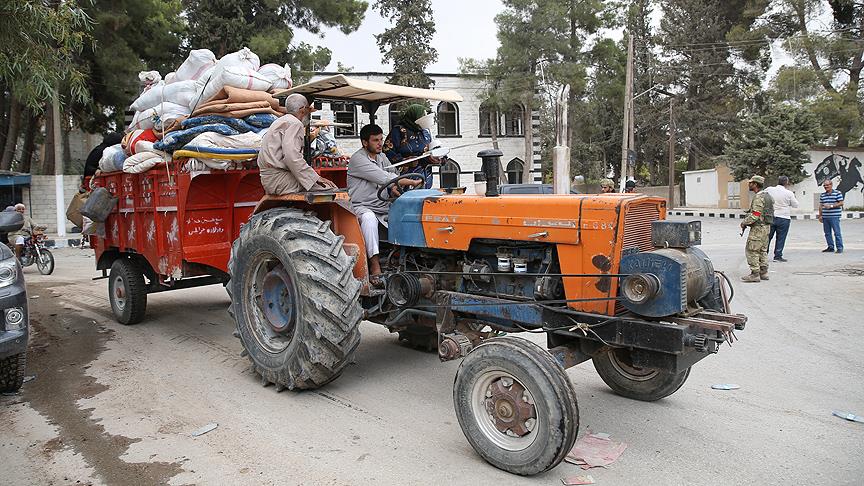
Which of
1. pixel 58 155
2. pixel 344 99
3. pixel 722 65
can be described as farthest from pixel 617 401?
pixel 722 65

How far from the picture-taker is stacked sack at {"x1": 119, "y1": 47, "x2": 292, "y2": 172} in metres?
6.70

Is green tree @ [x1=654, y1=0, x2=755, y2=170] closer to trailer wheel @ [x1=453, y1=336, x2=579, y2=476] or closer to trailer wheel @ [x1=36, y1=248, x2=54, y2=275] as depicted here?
trailer wheel @ [x1=36, y1=248, x2=54, y2=275]

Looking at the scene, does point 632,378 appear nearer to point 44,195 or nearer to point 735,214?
point 44,195

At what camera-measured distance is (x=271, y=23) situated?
2434 cm

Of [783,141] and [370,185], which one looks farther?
[783,141]

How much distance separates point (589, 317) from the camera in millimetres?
4066

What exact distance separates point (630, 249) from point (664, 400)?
160cm

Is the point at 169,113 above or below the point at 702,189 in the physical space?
below

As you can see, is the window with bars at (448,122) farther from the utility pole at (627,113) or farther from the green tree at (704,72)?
the green tree at (704,72)

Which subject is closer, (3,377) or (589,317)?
(589,317)

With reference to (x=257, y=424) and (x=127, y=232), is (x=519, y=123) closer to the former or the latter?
(x=127, y=232)

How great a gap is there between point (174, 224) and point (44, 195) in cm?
1910

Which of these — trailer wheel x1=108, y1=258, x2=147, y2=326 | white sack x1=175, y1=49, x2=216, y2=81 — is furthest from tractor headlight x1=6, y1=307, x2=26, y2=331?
white sack x1=175, y1=49, x2=216, y2=81

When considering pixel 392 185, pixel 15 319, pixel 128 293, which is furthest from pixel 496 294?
pixel 128 293
